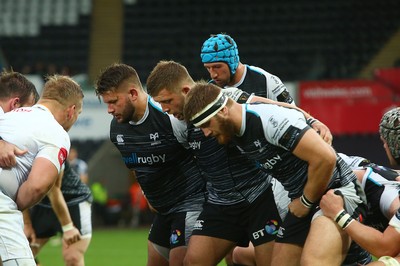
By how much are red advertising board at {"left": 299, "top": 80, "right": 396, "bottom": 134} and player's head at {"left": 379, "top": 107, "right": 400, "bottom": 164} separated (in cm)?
1121

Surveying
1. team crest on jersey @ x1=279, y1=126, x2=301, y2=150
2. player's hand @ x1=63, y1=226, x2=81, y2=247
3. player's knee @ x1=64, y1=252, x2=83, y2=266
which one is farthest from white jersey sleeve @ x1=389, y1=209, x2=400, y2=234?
player's knee @ x1=64, y1=252, x2=83, y2=266

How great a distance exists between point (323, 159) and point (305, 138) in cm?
17

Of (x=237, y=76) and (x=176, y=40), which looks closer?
(x=237, y=76)

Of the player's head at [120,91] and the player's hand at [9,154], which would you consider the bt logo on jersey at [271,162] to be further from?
the player's hand at [9,154]

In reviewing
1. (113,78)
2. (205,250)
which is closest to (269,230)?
(205,250)

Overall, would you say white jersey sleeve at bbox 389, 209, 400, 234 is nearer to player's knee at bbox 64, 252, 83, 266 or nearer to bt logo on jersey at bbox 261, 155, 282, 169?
bt logo on jersey at bbox 261, 155, 282, 169

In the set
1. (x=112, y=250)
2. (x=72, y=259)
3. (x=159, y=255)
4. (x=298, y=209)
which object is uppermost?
(x=298, y=209)

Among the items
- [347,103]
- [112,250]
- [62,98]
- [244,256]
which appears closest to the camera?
[62,98]

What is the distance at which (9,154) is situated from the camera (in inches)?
217

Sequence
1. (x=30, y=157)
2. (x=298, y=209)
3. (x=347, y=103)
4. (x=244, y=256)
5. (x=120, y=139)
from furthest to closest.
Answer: (x=347, y=103)
(x=244, y=256)
(x=120, y=139)
(x=298, y=209)
(x=30, y=157)

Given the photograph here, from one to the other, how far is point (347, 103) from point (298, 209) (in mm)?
11731

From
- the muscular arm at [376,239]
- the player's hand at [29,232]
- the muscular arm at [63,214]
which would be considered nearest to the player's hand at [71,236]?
the muscular arm at [63,214]

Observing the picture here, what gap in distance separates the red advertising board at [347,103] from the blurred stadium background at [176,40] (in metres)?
0.05

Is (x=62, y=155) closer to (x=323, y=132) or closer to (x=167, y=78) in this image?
(x=167, y=78)
